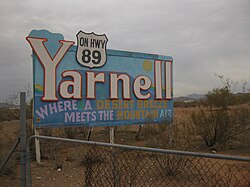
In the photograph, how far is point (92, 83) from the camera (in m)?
7.75

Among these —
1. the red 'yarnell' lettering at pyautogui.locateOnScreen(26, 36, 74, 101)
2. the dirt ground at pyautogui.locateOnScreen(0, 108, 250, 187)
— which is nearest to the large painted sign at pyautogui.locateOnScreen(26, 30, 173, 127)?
the red 'yarnell' lettering at pyautogui.locateOnScreen(26, 36, 74, 101)

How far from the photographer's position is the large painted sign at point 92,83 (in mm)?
7098

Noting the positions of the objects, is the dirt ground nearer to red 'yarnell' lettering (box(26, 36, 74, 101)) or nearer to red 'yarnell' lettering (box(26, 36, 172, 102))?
red 'yarnell' lettering (box(26, 36, 172, 102))

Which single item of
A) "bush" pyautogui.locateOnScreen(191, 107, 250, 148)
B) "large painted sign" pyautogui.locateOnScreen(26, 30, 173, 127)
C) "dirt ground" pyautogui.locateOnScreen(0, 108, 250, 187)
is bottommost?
"dirt ground" pyautogui.locateOnScreen(0, 108, 250, 187)

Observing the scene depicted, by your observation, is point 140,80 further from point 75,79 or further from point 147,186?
point 147,186

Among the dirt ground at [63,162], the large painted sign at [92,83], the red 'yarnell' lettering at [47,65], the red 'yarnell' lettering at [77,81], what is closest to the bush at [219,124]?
the dirt ground at [63,162]

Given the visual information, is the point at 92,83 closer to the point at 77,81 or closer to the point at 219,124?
the point at 77,81

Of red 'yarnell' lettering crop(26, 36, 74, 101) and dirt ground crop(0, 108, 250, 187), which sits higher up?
red 'yarnell' lettering crop(26, 36, 74, 101)

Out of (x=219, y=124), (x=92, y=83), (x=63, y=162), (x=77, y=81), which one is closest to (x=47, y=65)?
(x=77, y=81)

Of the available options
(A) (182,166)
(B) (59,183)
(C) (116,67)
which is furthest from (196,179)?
(C) (116,67)

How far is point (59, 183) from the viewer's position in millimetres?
6090

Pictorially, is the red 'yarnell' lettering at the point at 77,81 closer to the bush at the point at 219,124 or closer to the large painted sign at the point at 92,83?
the large painted sign at the point at 92,83

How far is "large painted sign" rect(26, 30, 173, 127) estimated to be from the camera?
710 cm

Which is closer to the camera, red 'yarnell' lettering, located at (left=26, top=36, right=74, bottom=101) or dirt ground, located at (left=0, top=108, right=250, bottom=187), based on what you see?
dirt ground, located at (left=0, top=108, right=250, bottom=187)
